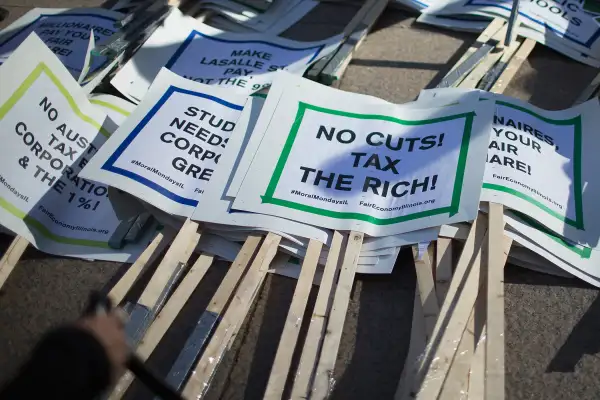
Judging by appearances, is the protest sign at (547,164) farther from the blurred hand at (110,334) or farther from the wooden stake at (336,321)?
the blurred hand at (110,334)

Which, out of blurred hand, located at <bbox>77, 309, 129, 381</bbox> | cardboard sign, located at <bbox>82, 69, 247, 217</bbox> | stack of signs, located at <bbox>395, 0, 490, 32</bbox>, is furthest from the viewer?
stack of signs, located at <bbox>395, 0, 490, 32</bbox>

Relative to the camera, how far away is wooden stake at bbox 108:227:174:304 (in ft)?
7.25

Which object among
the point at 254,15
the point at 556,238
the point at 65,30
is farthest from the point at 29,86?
the point at 556,238

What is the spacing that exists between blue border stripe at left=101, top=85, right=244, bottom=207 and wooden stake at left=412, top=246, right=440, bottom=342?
31.3 inches

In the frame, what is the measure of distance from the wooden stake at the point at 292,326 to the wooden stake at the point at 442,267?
0.39m

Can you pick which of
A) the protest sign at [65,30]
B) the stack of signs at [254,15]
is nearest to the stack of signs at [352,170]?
the stack of signs at [254,15]

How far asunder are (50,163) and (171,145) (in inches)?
18.4

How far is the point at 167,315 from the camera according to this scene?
212cm

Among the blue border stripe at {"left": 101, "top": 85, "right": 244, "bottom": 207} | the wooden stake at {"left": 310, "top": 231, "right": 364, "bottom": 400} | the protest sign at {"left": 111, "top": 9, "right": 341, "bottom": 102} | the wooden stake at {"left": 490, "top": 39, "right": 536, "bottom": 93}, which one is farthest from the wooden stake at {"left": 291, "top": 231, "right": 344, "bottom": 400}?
the wooden stake at {"left": 490, "top": 39, "right": 536, "bottom": 93}

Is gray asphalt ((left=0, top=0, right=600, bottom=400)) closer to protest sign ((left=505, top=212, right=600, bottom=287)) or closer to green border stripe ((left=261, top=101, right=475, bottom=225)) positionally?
protest sign ((left=505, top=212, right=600, bottom=287))

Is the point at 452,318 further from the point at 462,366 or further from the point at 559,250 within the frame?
the point at 559,250

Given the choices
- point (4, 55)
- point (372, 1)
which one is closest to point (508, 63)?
point (372, 1)

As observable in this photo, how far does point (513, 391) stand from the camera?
1.94 meters

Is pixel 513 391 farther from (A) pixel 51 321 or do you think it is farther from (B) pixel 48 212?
(B) pixel 48 212
